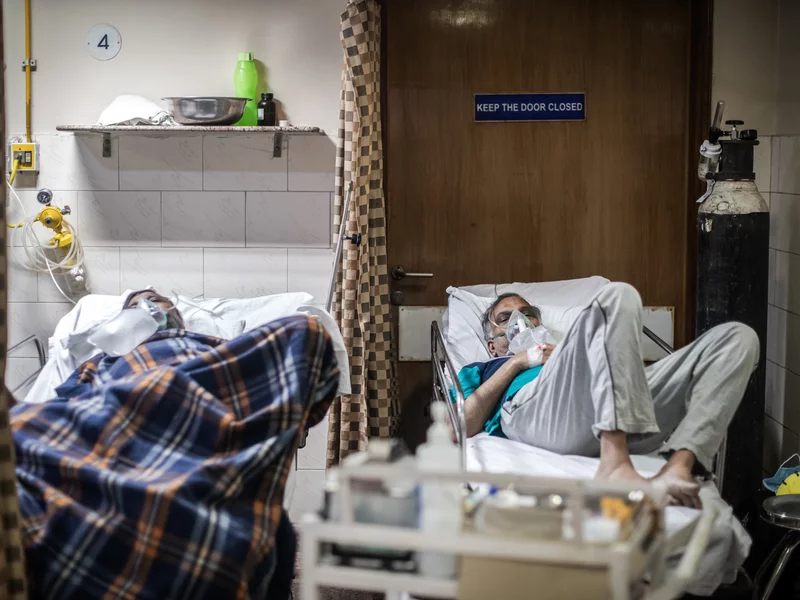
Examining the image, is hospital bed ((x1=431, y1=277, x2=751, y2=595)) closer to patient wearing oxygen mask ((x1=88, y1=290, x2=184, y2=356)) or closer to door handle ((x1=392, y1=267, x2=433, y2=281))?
door handle ((x1=392, y1=267, x2=433, y2=281))

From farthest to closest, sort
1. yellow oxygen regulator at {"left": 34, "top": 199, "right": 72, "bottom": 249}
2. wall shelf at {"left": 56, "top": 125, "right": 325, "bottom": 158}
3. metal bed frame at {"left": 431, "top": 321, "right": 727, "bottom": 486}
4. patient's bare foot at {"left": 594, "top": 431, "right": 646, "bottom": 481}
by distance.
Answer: yellow oxygen regulator at {"left": 34, "top": 199, "right": 72, "bottom": 249}, wall shelf at {"left": 56, "top": 125, "right": 325, "bottom": 158}, metal bed frame at {"left": 431, "top": 321, "right": 727, "bottom": 486}, patient's bare foot at {"left": 594, "top": 431, "right": 646, "bottom": 481}

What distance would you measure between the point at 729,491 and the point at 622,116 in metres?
1.48

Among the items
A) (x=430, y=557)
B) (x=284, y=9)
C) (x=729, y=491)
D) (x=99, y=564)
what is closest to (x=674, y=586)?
(x=430, y=557)

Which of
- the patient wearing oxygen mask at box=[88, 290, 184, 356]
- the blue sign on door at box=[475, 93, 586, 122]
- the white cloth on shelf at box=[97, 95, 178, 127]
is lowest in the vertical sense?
the patient wearing oxygen mask at box=[88, 290, 184, 356]

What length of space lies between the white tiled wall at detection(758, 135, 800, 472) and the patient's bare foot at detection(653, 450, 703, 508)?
132 cm

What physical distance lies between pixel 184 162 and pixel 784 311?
2.29 meters

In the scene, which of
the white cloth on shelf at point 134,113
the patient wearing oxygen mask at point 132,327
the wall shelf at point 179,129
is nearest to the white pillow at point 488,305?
the wall shelf at point 179,129

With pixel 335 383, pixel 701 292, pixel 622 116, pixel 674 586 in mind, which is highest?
pixel 622 116

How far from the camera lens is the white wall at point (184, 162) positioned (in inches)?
142

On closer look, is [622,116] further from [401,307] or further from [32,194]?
[32,194]

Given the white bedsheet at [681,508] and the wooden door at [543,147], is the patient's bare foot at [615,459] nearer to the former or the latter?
the white bedsheet at [681,508]

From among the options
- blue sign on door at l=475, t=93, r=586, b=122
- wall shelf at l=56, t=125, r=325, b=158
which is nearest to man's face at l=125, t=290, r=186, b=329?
wall shelf at l=56, t=125, r=325, b=158

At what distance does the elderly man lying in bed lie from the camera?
209cm

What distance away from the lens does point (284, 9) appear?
360 cm
